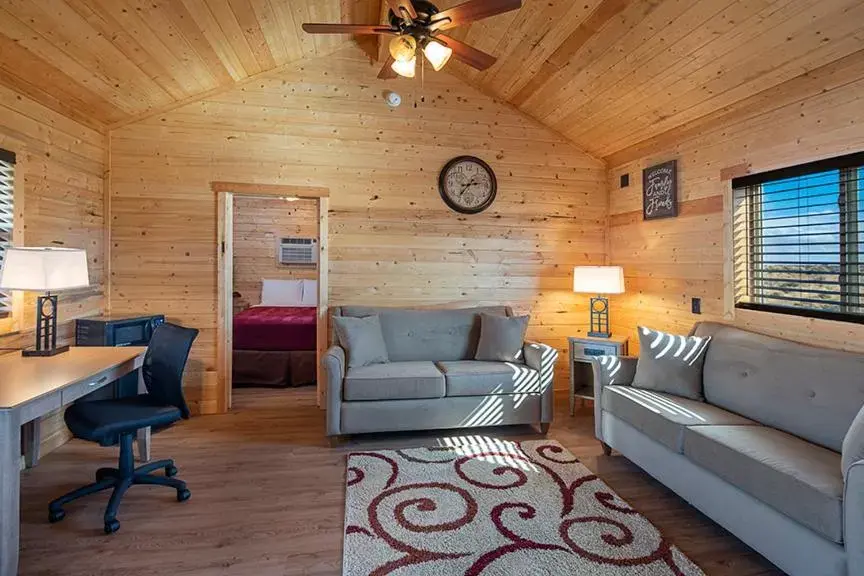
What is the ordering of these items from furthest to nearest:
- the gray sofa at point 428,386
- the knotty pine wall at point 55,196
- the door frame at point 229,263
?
the door frame at point 229,263
the gray sofa at point 428,386
the knotty pine wall at point 55,196

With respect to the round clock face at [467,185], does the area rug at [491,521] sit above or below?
below

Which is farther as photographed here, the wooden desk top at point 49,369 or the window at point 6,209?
the window at point 6,209

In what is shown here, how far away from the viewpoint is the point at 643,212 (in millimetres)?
4148

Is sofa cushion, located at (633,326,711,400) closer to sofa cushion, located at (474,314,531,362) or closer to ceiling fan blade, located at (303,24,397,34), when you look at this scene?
sofa cushion, located at (474,314,531,362)

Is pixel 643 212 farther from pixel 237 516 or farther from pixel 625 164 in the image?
pixel 237 516

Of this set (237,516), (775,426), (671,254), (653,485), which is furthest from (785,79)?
(237,516)

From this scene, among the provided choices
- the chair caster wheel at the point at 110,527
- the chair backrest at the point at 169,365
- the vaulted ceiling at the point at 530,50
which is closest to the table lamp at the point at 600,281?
the vaulted ceiling at the point at 530,50

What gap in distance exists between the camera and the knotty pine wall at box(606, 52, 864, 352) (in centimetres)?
254

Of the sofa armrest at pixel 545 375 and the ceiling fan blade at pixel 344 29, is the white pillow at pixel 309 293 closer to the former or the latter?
the sofa armrest at pixel 545 375

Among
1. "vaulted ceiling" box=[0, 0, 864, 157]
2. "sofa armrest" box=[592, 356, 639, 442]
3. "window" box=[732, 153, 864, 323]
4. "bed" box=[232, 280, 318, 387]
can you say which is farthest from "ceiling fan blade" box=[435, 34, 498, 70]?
"bed" box=[232, 280, 318, 387]

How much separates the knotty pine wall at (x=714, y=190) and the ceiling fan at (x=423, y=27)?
1899mm

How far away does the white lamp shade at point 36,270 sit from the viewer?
2404 millimetres

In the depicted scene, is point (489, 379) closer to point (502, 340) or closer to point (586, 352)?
point (502, 340)

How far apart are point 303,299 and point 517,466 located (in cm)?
515
